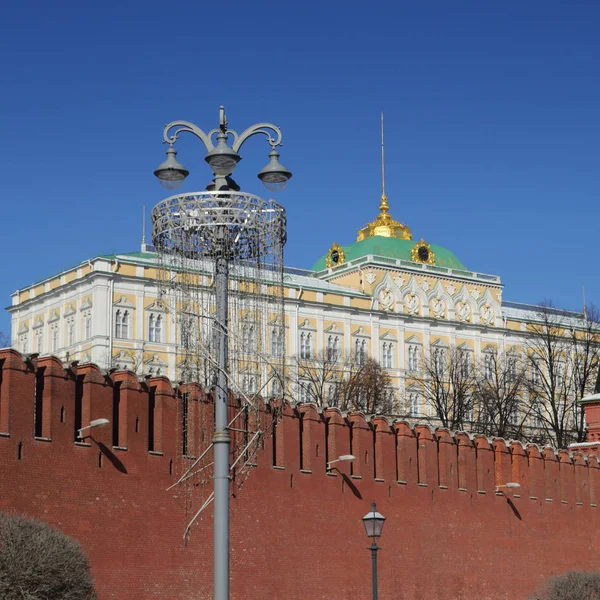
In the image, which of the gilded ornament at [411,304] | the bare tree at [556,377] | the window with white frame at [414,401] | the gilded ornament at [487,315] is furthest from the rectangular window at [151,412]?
the gilded ornament at [487,315]

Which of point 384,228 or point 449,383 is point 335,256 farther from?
point 449,383

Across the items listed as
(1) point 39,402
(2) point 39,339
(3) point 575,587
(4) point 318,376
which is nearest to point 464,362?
(4) point 318,376

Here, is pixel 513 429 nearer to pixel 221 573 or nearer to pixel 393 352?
pixel 393 352

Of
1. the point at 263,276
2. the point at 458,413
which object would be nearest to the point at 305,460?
the point at 263,276

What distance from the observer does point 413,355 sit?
272 feet

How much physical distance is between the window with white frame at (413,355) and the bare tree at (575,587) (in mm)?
50618

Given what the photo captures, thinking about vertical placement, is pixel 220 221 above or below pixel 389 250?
below

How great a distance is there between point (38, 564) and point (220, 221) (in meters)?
6.80

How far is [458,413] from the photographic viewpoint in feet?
202

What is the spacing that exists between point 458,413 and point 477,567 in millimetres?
25790

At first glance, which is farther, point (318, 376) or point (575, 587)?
point (318, 376)

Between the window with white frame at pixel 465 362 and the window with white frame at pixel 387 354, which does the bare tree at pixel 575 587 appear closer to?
the window with white frame at pixel 465 362

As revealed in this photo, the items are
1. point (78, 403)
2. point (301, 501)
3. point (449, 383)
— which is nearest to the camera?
point (78, 403)

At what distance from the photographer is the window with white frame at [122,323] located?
231 ft
